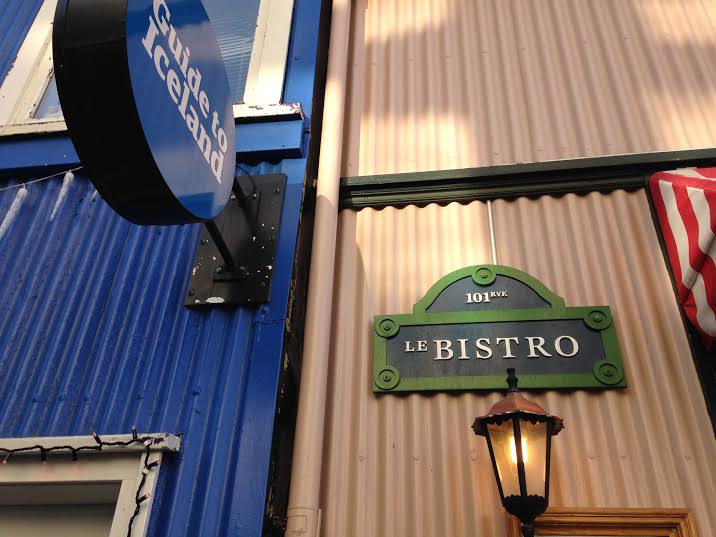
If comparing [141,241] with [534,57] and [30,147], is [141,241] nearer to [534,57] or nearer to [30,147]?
[30,147]

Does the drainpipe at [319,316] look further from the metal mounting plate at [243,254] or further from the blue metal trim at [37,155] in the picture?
the blue metal trim at [37,155]

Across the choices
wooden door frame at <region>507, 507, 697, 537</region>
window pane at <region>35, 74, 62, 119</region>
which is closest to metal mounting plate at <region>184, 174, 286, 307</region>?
wooden door frame at <region>507, 507, 697, 537</region>

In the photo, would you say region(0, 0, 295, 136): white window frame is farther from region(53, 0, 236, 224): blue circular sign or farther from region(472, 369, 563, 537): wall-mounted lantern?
region(472, 369, 563, 537): wall-mounted lantern

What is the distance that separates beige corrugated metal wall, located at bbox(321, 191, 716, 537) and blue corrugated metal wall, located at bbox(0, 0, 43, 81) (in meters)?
2.91

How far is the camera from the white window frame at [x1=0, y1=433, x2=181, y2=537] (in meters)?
2.49

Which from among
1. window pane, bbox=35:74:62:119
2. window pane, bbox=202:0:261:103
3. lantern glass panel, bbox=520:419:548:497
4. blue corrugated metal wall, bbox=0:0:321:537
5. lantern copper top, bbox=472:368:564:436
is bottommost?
lantern glass panel, bbox=520:419:548:497

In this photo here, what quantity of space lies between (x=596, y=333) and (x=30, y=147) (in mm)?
3502

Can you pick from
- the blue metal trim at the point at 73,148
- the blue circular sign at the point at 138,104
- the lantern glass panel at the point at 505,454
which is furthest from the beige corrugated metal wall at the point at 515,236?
the blue circular sign at the point at 138,104

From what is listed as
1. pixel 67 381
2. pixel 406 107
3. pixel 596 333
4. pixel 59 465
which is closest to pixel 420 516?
pixel 596 333

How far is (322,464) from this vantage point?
9.39ft

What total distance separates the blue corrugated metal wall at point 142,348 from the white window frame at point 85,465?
0.09 m

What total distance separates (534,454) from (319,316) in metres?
1.30

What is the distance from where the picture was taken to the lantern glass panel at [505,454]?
225 centimetres

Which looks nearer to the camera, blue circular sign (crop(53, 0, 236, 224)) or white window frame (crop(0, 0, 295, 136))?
blue circular sign (crop(53, 0, 236, 224))
